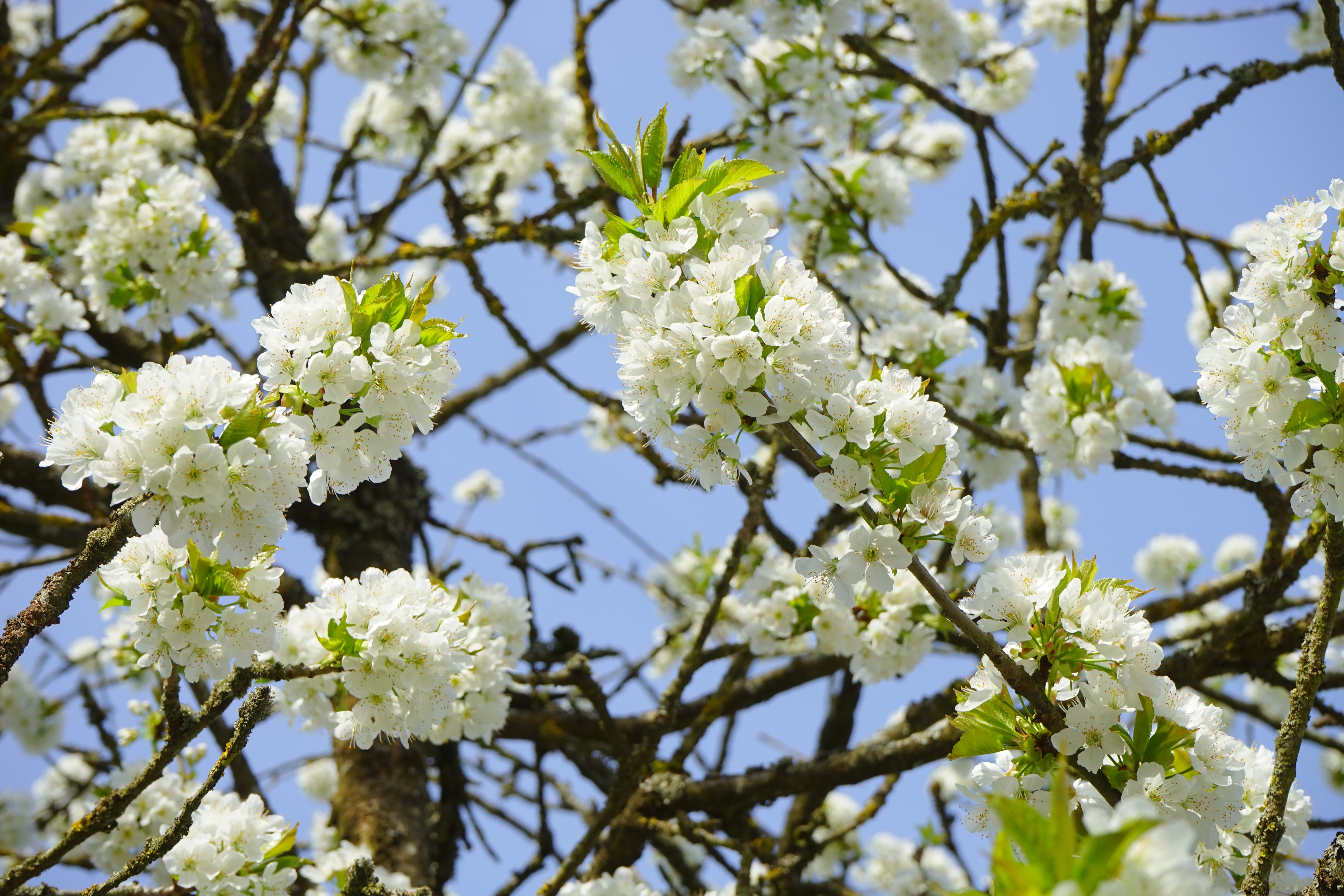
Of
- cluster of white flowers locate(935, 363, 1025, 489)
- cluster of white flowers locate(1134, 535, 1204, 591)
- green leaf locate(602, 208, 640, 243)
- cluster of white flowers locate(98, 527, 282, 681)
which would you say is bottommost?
cluster of white flowers locate(98, 527, 282, 681)

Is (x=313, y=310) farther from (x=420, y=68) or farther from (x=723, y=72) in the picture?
(x=420, y=68)

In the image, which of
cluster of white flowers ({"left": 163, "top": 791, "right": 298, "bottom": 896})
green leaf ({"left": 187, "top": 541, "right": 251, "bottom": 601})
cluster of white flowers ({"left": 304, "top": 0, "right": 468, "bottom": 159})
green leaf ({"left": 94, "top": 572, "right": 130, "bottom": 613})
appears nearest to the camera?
green leaf ({"left": 187, "top": 541, "right": 251, "bottom": 601})

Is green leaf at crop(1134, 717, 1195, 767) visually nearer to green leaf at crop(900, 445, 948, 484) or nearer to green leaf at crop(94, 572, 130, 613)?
green leaf at crop(900, 445, 948, 484)

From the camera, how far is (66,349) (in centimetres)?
348

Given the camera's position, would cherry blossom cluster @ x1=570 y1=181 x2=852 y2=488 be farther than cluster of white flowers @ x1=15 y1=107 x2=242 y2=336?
No

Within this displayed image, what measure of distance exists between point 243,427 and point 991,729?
4.83 ft

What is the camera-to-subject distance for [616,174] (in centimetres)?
181

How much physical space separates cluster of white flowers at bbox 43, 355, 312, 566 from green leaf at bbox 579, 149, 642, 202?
75cm

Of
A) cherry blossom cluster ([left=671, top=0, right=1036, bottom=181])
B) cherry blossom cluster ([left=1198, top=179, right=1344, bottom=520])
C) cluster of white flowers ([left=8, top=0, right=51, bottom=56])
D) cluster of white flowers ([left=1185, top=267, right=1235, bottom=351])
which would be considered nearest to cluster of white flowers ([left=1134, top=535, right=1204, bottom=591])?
cluster of white flowers ([left=1185, top=267, right=1235, bottom=351])

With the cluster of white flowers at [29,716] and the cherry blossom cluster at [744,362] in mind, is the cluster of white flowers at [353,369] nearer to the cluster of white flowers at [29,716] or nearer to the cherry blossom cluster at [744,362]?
the cherry blossom cluster at [744,362]

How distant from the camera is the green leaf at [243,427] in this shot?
1619mm

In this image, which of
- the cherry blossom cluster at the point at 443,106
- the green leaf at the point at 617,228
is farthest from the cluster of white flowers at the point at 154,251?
the green leaf at the point at 617,228

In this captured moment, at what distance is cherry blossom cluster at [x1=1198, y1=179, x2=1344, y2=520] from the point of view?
1849mm

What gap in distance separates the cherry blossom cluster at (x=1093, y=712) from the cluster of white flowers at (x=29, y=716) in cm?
637
